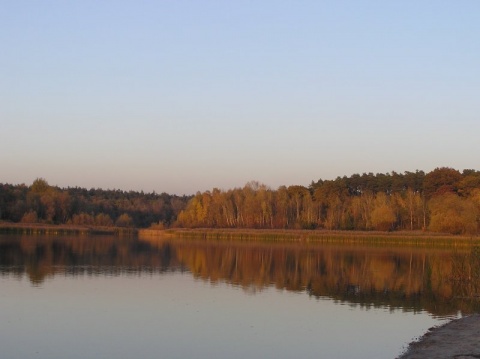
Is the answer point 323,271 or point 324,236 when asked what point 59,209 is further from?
point 323,271

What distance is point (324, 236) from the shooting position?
71000 millimetres

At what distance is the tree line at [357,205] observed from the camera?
68750 millimetres

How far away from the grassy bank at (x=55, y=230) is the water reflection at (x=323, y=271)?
127 ft

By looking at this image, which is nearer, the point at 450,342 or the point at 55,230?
the point at 450,342

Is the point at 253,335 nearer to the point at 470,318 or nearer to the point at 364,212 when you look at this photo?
the point at 470,318

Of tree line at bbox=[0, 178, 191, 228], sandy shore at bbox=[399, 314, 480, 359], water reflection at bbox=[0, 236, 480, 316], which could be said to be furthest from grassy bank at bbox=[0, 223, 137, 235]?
sandy shore at bbox=[399, 314, 480, 359]

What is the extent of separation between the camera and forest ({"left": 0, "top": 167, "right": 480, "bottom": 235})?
7994 centimetres

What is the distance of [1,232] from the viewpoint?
256ft

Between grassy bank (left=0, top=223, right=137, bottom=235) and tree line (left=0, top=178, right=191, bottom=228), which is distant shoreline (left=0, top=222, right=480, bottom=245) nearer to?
grassy bank (left=0, top=223, right=137, bottom=235)

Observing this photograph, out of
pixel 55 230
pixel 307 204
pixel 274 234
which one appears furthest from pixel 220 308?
pixel 307 204

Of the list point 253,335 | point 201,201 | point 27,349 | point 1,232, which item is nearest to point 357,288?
point 253,335

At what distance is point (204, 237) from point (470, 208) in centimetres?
3249

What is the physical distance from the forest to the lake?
44.4 metres

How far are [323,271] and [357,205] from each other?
52.2 meters
